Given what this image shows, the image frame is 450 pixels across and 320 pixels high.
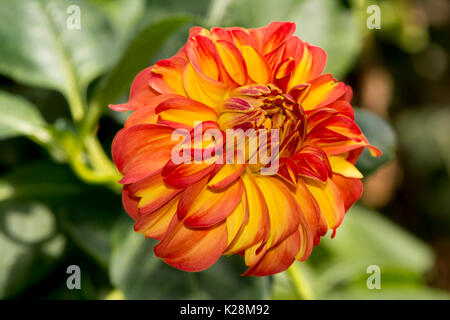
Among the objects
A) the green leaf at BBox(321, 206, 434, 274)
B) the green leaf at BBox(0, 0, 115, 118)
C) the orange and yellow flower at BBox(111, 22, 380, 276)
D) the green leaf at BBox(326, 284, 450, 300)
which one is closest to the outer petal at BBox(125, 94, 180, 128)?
the orange and yellow flower at BBox(111, 22, 380, 276)

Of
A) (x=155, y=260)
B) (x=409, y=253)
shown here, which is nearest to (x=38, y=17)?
(x=155, y=260)

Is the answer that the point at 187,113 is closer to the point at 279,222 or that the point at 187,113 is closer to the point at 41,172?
the point at 279,222

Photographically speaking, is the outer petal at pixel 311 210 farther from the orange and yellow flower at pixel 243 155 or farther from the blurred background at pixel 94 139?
the blurred background at pixel 94 139

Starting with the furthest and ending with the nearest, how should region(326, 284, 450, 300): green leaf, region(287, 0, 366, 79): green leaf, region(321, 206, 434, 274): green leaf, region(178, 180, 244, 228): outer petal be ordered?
1. region(321, 206, 434, 274): green leaf
2. region(326, 284, 450, 300): green leaf
3. region(287, 0, 366, 79): green leaf
4. region(178, 180, 244, 228): outer petal

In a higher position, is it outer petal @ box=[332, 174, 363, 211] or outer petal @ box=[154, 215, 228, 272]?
outer petal @ box=[332, 174, 363, 211]

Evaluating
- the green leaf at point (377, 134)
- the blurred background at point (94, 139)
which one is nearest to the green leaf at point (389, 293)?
the blurred background at point (94, 139)

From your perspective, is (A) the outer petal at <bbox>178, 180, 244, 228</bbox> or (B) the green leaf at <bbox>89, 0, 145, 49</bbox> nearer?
(A) the outer petal at <bbox>178, 180, 244, 228</bbox>

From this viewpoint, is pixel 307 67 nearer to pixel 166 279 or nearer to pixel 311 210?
pixel 311 210

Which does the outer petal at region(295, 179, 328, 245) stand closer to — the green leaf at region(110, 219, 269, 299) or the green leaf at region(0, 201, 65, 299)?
the green leaf at region(110, 219, 269, 299)
